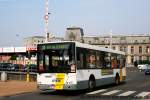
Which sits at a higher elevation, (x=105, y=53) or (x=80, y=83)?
(x=105, y=53)

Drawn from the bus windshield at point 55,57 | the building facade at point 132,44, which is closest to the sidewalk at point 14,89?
the bus windshield at point 55,57

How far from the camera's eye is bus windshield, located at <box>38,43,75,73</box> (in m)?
20.5

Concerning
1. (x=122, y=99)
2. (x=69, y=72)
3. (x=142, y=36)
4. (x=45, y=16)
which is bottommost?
(x=122, y=99)

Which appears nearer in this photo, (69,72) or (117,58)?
(69,72)

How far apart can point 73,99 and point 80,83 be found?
2497 mm

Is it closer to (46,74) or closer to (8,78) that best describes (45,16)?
(8,78)

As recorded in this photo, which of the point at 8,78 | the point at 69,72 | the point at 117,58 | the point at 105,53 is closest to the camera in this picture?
the point at 69,72

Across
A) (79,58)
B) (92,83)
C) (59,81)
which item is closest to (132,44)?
(92,83)

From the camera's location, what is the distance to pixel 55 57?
21.0 meters

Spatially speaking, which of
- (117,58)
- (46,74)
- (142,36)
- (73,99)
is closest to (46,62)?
(46,74)

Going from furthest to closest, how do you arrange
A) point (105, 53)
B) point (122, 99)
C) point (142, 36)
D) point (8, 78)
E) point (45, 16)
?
point (142, 36)
point (8, 78)
point (45, 16)
point (105, 53)
point (122, 99)

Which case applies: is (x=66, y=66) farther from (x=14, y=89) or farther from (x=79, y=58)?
(x=14, y=89)

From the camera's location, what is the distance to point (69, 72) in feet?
67.0

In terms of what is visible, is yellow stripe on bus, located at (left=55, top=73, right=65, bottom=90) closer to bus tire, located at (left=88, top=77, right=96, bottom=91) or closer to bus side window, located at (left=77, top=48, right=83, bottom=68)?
bus side window, located at (left=77, top=48, right=83, bottom=68)
